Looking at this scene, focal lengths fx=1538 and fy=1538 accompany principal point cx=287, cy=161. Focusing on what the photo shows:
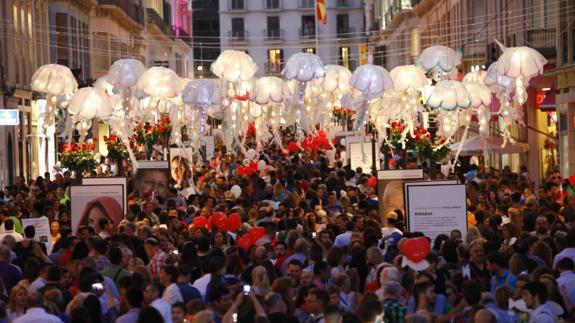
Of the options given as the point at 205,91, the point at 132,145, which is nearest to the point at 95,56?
the point at 132,145

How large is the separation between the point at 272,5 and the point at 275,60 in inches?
217

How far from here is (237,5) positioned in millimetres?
132875

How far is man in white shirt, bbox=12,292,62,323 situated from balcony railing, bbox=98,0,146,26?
57.0 m

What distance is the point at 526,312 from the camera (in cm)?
1177

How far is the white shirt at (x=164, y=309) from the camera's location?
1212 centimetres

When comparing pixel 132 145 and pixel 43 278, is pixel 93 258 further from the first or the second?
pixel 132 145

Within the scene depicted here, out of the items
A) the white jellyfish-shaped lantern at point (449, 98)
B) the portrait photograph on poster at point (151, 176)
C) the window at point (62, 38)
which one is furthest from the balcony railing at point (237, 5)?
the white jellyfish-shaped lantern at point (449, 98)

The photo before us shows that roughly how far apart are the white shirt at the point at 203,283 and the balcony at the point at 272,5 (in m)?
120

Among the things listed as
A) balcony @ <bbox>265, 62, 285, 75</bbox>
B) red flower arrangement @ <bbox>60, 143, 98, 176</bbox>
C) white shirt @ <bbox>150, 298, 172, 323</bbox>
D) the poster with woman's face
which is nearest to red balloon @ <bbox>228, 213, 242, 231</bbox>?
the poster with woman's face

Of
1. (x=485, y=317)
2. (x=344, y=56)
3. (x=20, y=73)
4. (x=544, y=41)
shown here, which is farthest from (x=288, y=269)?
(x=344, y=56)

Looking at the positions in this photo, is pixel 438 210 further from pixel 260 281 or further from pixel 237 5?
pixel 237 5

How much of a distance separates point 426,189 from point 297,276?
23.0 feet

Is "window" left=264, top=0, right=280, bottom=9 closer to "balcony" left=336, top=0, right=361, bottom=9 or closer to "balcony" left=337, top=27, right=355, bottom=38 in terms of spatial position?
"balcony" left=336, top=0, right=361, bottom=9

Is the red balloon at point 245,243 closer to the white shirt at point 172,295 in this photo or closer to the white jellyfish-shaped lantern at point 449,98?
the white shirt at point 172,295
